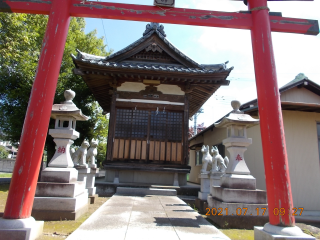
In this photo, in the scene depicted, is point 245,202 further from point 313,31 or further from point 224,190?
point 313,31

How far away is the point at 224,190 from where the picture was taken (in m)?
4.99

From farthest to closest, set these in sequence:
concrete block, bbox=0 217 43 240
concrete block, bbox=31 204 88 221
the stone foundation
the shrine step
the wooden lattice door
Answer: the wooden lattice door
the stone foundation
the shrine step
concrete block, bbox=31 204 88 221
concrete block, bbox=0 217 43 240

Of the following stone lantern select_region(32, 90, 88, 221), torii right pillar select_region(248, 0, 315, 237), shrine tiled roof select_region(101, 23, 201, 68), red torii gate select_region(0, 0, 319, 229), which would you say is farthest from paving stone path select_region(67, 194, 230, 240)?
shrine tiled roof select_region(101, 23, 201, 68)

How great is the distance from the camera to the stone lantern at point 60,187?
189 inches

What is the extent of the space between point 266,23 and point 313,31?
1117 millimetres

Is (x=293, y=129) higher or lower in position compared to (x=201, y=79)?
lower

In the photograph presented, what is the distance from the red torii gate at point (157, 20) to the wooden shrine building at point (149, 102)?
14.6 ft

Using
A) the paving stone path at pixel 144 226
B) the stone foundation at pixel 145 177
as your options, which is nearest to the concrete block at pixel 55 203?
the paving stone path at pixel 144 226

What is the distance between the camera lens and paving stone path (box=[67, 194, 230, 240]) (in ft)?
11.4

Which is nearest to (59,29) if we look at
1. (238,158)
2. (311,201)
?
(238,158)

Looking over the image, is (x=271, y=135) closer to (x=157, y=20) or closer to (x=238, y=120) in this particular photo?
(x=238, y=120)

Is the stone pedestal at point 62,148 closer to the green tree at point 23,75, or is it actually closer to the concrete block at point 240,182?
the concrete block at point 240,182

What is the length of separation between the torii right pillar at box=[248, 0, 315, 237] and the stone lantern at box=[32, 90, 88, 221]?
3803mm

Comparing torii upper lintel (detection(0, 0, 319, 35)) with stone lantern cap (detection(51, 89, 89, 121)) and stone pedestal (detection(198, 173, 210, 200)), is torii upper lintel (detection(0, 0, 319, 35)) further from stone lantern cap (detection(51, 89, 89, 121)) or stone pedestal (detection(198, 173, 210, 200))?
stone pedestal (detection(198, 173, 210, 200))
